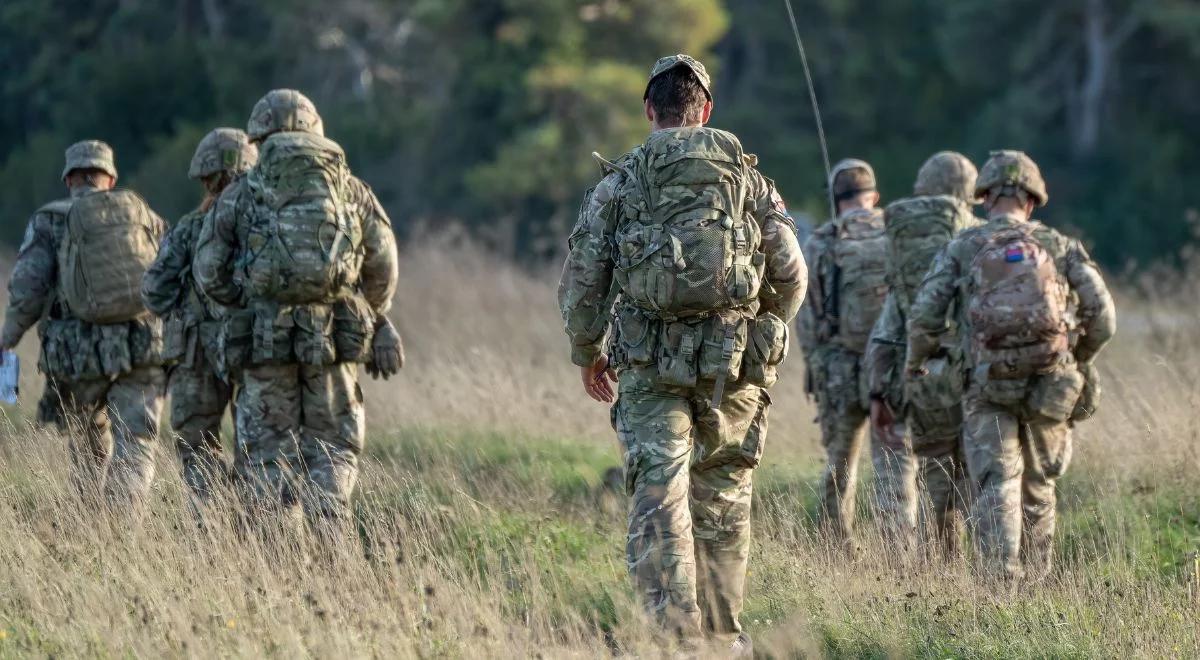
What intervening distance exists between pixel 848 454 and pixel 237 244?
3.28 meters

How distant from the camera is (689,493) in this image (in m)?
6.12

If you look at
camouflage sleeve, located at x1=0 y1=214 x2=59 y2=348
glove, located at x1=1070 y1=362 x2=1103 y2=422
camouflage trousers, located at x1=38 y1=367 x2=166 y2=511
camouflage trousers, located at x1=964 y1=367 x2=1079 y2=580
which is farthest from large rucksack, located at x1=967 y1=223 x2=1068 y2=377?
camouflage sleeve, located at x1=0 y1=214 x2=59 y2=348

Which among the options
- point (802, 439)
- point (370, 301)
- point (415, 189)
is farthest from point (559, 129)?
point (370, 301)

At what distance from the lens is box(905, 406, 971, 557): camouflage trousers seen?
8.12m

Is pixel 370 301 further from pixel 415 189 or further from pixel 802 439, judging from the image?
pixel 415 189

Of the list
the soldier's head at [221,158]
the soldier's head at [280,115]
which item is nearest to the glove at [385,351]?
the soldier's head at [280,115]

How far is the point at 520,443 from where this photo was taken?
10367 millimetres

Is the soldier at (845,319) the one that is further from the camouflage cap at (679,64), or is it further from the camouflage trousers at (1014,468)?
the camouflage cap at (679,64)

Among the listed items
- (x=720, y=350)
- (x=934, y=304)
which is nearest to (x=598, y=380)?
(x=720, y=350)

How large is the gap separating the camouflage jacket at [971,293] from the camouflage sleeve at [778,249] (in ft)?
5.22

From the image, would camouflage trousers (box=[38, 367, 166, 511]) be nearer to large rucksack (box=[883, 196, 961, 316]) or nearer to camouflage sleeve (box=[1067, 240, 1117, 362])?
large rucksack (box=[883, 196, 961, 316])

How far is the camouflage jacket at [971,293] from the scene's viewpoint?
727 centimetres

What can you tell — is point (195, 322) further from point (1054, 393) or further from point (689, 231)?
point (1054, 393)

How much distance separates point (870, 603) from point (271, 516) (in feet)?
8.16
